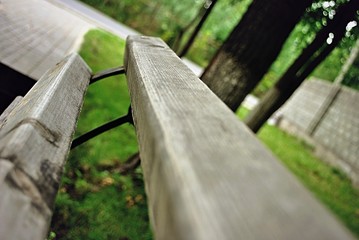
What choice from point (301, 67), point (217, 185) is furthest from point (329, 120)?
point (217, 185)

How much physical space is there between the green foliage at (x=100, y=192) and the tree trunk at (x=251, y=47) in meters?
1.39

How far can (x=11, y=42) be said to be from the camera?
235cm

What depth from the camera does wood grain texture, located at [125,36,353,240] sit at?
1.33 feet

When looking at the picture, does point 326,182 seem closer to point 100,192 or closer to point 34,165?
point 100,192

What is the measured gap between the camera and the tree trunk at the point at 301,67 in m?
3.19

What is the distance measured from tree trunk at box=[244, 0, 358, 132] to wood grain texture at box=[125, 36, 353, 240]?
10.0 ft

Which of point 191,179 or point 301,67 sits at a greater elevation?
point 301,67

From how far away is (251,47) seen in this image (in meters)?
2.46

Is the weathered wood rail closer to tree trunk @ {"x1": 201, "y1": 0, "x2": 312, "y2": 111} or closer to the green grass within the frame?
tree trunk @ {"x1": 201, "y1": 0, "x2": 312, "y2": 111}

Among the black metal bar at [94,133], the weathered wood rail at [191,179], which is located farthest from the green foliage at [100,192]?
the weathered wood rail at [191,179]

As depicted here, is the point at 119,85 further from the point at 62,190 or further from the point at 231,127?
the point at 231,127

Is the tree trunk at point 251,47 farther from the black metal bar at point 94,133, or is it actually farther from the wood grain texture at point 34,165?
the wood grain texture at point 34,165

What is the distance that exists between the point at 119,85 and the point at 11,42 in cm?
395

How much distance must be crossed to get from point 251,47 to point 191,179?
7.19 ft
